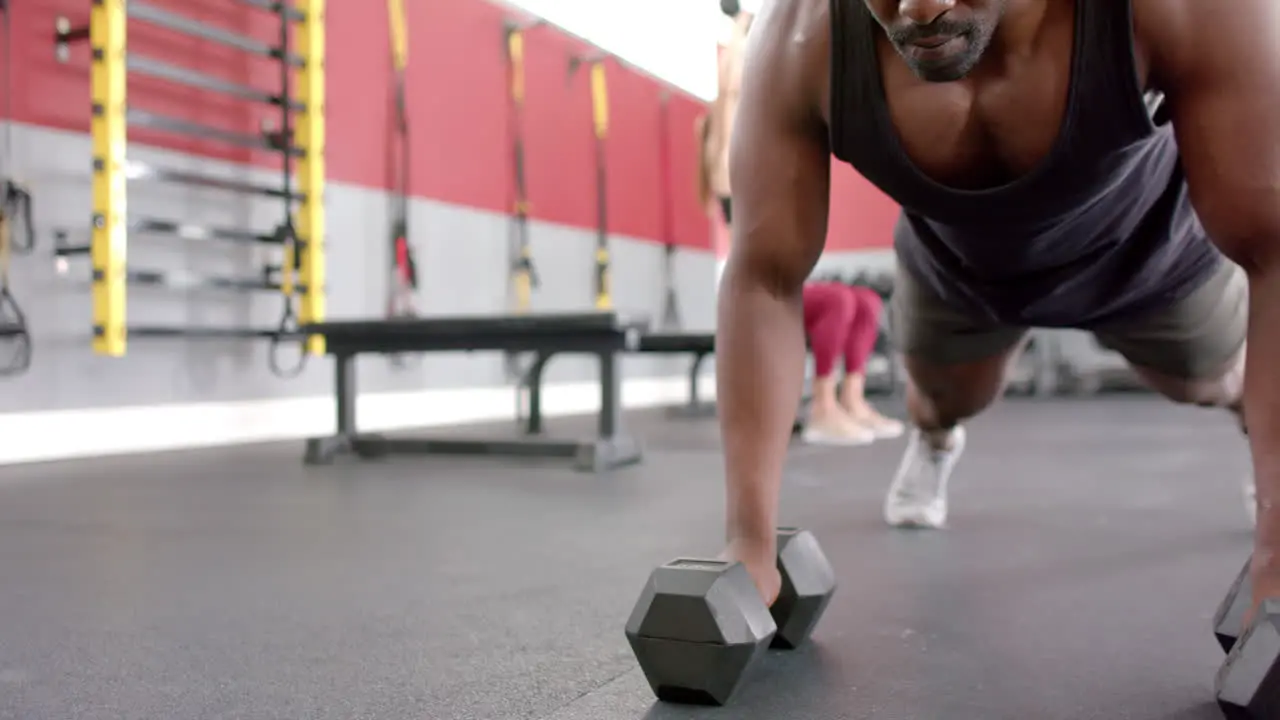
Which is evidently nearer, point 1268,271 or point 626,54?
point 1268,271

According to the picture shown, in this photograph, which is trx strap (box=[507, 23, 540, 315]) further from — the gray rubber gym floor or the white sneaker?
the white sneaker

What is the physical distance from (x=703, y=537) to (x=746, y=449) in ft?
2.81

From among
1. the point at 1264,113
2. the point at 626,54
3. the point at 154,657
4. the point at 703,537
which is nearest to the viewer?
the point at 1264,113

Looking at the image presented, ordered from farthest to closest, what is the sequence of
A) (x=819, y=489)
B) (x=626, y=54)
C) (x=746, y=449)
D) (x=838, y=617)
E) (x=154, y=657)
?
1. (x=626, y=54)
2. (x=819, y=489)
3. (x=838, y=617)
4. (x=154, y=657)
5. (x=746, y=449)

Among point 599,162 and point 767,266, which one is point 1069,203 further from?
point 599,162

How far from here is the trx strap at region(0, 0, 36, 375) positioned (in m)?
2.93

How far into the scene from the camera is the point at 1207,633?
979 millimetres

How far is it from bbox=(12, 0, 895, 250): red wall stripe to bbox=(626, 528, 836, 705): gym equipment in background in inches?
125

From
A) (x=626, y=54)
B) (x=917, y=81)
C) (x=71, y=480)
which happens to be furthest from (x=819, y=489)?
(x=626, y=54)

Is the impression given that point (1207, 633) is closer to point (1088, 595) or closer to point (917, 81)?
point (1088, 595)

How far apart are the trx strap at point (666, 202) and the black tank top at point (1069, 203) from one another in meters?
5.47

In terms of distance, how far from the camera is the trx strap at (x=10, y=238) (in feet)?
9.61

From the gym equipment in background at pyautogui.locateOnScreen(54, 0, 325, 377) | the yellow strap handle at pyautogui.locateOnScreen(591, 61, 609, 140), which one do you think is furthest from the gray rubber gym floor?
the yellow strap handle at pyautogui.locateOnScreen(591, 61, 609, 140)

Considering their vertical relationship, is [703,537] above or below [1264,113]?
below
